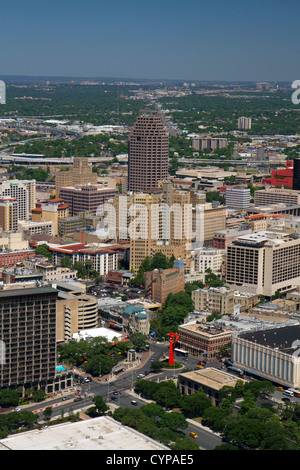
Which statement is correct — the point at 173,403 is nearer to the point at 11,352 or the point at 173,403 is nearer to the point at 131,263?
the point at 11,352

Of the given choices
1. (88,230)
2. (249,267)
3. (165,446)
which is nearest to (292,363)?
(165,446)

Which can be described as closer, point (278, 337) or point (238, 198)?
point (278, 337)

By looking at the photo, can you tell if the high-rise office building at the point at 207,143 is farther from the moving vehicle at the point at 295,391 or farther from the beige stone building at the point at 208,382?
the moving vehicle at the point at 295,391

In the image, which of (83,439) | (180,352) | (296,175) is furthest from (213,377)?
(296,175)

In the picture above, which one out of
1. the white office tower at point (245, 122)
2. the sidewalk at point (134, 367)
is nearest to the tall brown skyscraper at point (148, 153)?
the sidewalk at point (134, 367)

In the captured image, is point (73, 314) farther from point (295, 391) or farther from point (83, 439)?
point (83, 439)

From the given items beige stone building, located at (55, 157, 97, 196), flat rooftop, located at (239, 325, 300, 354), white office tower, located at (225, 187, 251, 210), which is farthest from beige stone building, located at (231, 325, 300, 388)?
white office tower, located at (225, 187, 251, 210)
